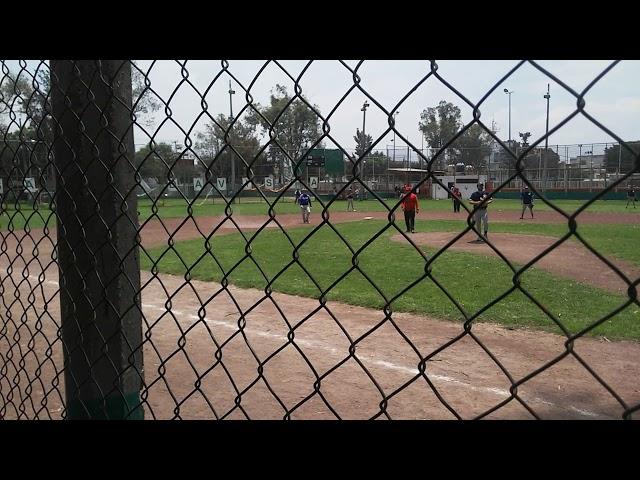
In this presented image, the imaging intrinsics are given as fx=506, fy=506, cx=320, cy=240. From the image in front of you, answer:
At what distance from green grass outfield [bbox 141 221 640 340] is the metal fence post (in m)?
1.75

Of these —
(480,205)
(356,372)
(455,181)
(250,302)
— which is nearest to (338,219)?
(250,302)

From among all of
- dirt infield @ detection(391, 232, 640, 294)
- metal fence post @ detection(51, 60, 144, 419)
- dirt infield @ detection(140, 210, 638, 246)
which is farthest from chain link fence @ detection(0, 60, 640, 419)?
dirt infield @ detection(140, 210, 638, 246)

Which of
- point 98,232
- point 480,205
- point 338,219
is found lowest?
point 338,219

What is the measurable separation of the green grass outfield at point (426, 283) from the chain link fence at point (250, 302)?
0.32 ft

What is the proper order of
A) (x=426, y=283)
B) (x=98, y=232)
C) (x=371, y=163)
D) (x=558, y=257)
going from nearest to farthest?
(x=98, y=232)
(x=371, y=163)
(x=426, y=283)
(x=558, y=257)

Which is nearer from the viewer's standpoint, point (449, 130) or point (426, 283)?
point (449, 130)

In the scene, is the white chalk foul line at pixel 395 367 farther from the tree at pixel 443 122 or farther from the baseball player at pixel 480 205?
the tree at pixel 443 122

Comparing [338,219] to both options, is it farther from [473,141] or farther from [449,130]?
[449,130]

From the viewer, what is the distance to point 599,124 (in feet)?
2.94

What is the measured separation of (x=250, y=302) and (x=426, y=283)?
11.6ft

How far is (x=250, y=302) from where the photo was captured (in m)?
8.21

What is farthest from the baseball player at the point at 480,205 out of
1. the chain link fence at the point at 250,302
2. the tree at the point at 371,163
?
the tree at the point at 371,163
